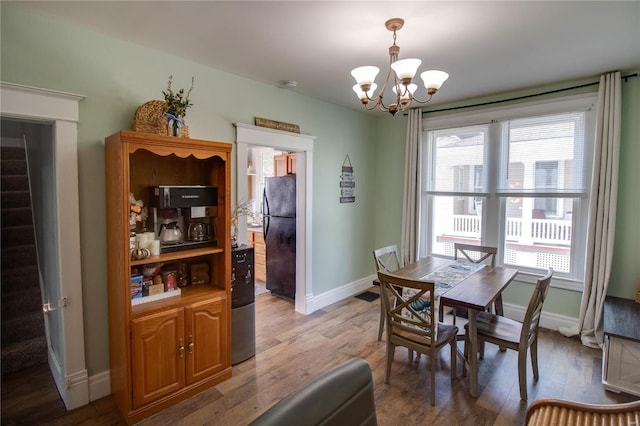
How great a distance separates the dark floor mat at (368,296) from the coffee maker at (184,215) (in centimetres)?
254

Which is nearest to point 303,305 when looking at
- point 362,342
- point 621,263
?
point 362,342

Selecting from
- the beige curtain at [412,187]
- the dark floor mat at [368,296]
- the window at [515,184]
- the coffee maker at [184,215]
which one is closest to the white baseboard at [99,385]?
the coffee maker at [184,215]

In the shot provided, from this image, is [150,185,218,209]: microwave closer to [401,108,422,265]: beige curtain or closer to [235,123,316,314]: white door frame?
[235,123,316,314]: white door frame

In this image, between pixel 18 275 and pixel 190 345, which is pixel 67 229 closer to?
pixel 190 345

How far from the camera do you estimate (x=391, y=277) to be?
7.76 ft

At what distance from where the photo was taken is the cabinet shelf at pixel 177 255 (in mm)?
2207

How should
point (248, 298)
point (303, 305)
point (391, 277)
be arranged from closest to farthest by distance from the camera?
point (391, 277) < point (248, 298) < point (303, 305)

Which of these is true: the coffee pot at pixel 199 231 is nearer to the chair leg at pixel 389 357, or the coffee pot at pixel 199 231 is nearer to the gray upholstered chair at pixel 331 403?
the chair leg at pixel 389 357

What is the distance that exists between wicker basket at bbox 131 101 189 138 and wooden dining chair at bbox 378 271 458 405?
198cm

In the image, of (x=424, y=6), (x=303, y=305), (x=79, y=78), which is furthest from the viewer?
(x=303, y=305)

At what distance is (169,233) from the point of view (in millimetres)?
2516

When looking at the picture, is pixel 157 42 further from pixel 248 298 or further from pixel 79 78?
pixel 248 298

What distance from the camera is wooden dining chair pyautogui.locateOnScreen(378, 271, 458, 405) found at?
7.32 feet

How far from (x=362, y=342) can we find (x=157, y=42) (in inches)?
126
